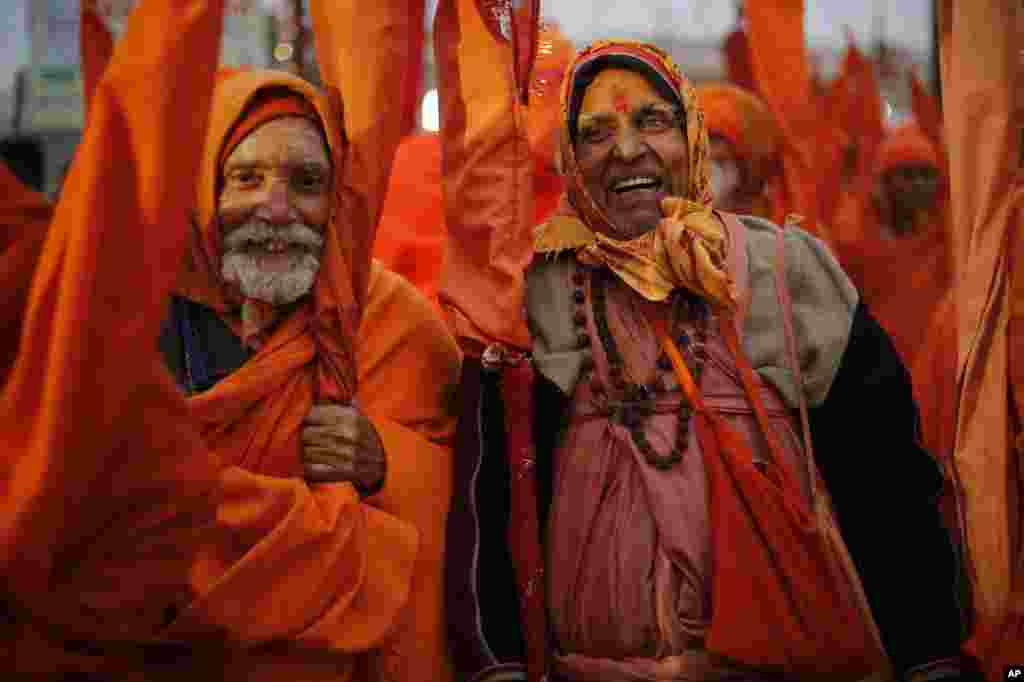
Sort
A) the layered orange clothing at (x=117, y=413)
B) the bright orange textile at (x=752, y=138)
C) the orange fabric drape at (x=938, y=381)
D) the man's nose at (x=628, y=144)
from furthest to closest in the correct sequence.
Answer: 1. the bright orange textile at (x=752, y=138)
2. the orange fabric drape at (x=938, y=381)
3. the man's nose at (x=628, y=144)
4. the layered orange clothing at (x=117, y=413)

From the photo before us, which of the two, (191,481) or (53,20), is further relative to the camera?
(53,20)

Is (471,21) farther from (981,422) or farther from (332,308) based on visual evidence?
(981,422)

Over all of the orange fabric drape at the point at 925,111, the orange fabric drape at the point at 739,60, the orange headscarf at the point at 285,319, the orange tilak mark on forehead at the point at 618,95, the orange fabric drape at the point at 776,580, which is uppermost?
the orange fabric drape at the point at 739,60

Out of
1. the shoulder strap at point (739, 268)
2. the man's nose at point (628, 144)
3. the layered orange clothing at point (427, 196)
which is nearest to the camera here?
the shoulder strap at point (739, 268)

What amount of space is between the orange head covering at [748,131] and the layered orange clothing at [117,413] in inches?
142

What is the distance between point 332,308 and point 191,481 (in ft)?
3.02

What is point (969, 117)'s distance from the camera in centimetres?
437

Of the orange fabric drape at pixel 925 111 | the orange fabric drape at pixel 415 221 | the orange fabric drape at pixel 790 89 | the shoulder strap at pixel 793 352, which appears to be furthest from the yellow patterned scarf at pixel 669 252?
the orange fabric drape at pixel 925 111

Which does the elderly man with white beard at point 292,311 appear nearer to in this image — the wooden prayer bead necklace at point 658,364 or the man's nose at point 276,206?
the man's nose at point 276,206

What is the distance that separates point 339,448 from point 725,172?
119 inches

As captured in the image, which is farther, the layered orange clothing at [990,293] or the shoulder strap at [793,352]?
the layered orange clothing at [990,293]

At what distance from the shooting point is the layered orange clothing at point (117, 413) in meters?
3.10

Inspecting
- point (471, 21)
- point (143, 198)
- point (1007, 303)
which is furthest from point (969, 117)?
point (143, 198)

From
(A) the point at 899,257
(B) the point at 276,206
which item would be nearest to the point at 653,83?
(B) the point at 276,206
